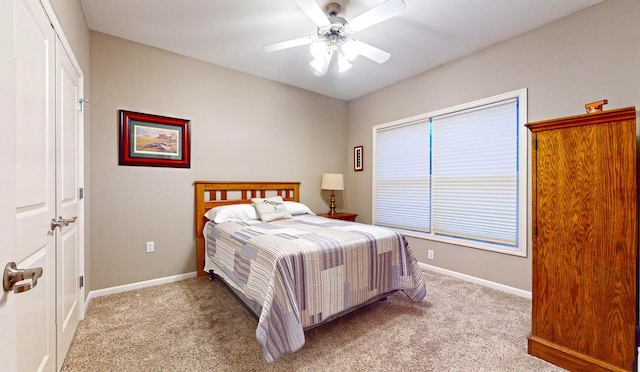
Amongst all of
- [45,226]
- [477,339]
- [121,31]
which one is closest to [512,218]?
[477,339]

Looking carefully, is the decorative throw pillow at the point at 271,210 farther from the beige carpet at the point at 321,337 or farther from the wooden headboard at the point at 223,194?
the beige carpet at the point at 321,337

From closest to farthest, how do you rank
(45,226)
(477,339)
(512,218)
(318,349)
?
(45,226), (318,349), (477,339), (512,218)

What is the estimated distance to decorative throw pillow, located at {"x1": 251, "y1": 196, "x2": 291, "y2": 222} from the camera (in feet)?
10.1

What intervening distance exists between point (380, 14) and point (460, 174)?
2110 millimetres

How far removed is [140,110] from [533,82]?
13.2 ft

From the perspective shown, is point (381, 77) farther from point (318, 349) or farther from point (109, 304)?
point (109, 304)

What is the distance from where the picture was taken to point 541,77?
100 inches

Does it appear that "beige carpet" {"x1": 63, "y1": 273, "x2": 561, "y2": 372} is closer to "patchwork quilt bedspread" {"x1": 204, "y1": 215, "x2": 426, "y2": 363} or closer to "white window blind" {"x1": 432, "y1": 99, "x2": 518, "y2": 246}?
"patchwork quilt bedspread" {"x1": 204, "y1": 215, "x2": 426, "y2": 363}

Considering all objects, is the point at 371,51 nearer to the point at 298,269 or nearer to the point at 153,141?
the point at 298,269

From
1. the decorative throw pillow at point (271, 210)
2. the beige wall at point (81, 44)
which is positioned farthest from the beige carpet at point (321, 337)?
the decorative throw pillow at point (271, 210)

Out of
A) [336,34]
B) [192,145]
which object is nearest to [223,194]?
[192,145]

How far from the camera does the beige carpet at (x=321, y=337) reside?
1.67 metres

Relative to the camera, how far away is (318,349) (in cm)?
181

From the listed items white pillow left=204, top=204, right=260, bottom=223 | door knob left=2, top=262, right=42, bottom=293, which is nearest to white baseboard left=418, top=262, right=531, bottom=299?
white pillow left=204, top=204, right=260, bottom=223
